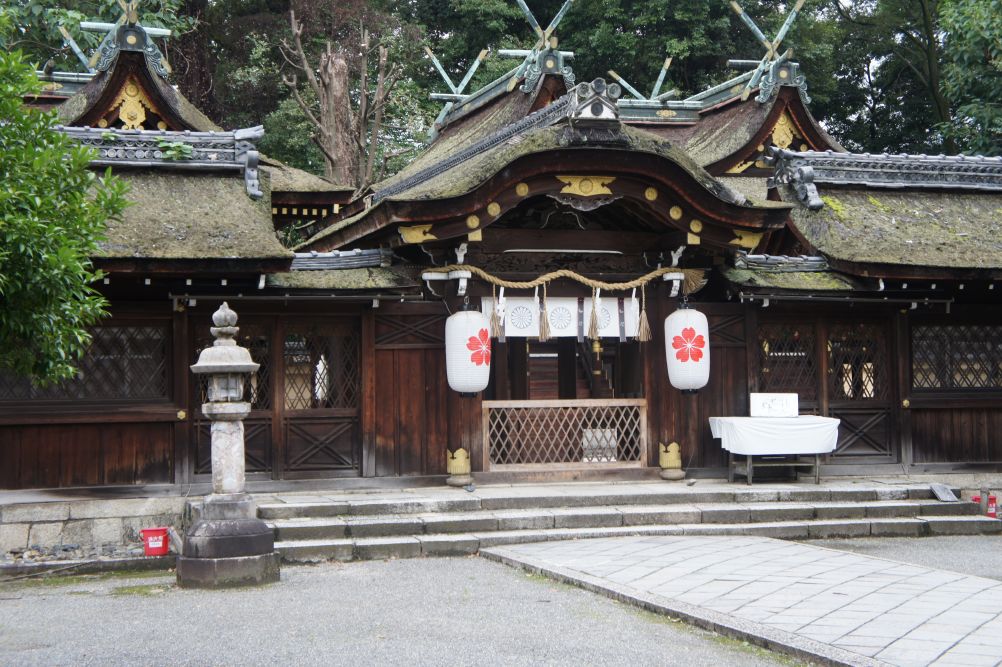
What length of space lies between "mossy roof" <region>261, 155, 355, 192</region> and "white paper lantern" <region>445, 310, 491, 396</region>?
21.4 ft

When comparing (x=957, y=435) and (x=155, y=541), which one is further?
(x=957, y=435)

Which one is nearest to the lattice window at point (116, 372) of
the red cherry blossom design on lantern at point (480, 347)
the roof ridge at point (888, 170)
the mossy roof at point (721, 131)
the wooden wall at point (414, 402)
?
the wooden wall at point (414, 402)

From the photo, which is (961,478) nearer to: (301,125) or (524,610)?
(524,610)

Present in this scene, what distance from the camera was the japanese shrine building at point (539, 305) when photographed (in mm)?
13562

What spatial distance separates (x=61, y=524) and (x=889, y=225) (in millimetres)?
12209

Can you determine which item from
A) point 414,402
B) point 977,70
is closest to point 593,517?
point 414,402

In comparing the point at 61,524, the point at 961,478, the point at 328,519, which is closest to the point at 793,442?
the point at 961,478

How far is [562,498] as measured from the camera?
13.4m

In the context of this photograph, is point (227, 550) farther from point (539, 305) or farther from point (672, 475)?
point (672, 475)

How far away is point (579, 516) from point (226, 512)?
4.31 metres

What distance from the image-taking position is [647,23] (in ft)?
104

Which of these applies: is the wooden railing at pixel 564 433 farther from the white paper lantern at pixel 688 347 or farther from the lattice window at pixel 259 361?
the lattice window at pixel 259 361

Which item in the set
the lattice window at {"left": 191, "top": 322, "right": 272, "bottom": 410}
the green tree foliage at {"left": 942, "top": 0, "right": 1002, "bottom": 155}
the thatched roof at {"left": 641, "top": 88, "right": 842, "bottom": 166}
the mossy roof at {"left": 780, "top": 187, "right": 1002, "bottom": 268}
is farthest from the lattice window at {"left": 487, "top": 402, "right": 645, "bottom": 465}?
the green tree foliage at {"left": 942, "top": 0, "right": 1002, "bottom": 155}

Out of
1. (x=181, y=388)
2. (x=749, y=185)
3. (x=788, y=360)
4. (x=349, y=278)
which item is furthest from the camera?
(x=749, y=185)
